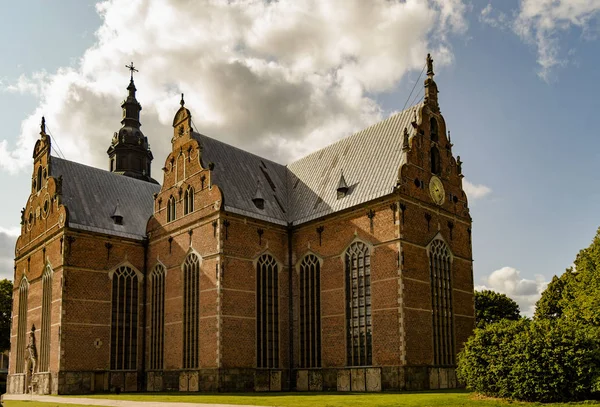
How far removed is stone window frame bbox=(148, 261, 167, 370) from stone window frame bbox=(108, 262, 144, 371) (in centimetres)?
138

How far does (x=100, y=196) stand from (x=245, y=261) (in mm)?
15989

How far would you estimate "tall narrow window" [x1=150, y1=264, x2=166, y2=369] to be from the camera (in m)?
44.9

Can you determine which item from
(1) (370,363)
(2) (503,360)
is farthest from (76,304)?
(2) (503,360)

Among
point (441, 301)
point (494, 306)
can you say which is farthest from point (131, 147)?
point (494, 306)

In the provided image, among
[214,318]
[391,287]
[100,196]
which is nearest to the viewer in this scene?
[391,287]

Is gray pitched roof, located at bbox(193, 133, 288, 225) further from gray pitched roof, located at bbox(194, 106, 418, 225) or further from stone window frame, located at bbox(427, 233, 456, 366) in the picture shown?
stone window frame, located at bbox(427, 233, 456, 366)

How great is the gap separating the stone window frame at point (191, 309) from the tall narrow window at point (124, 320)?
6.11 meters

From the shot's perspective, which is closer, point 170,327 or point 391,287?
point 391,287

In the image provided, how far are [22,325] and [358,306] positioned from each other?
30319 millimetres

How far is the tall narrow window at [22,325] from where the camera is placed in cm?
5031

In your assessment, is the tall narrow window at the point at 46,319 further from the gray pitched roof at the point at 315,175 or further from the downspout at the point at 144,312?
the gray pitched roof at the point at 315,175

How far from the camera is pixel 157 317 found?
46.0 m

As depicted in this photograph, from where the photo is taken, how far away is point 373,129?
148ft

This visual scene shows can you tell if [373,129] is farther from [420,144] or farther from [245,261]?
[245,261]
